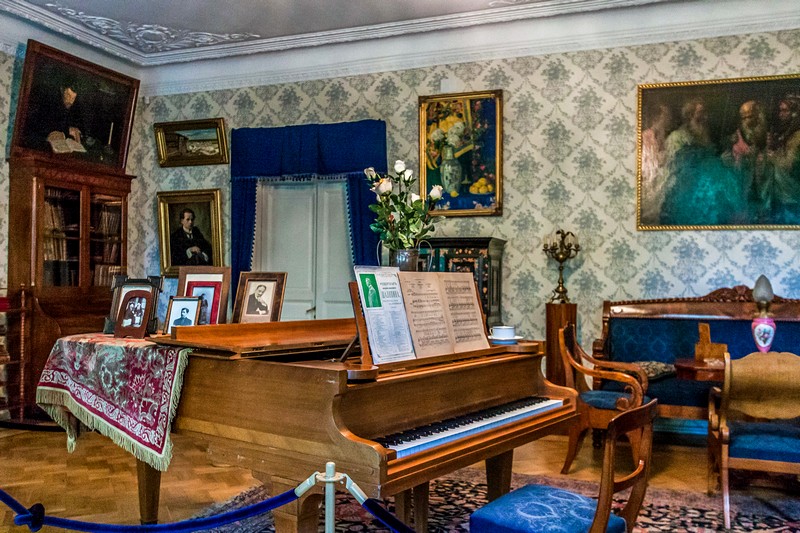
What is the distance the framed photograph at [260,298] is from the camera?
9.92 ft

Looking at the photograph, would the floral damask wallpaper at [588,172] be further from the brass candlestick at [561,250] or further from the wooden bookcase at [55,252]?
the wooden bookcase at [55,252]

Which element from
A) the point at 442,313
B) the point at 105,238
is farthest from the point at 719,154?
the point at 105,238

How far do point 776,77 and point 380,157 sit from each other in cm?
332

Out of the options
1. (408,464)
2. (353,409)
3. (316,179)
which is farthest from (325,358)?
(316,179)

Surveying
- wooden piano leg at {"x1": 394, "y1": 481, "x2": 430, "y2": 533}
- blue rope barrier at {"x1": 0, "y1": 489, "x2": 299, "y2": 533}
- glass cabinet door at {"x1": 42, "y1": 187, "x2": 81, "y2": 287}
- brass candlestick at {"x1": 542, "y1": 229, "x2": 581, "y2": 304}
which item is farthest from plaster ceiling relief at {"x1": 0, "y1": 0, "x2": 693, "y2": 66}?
blue rope barrier at {"x1": 0, "y1": 489, "x2": 299, "y2": 533}

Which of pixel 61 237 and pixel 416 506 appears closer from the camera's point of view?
pixel 416 506

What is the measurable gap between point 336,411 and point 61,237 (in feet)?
16.7

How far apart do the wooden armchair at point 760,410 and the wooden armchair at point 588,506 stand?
4.95 ft

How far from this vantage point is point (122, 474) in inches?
171

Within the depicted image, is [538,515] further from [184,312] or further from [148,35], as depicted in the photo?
[148,35]

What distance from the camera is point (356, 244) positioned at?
652 cm

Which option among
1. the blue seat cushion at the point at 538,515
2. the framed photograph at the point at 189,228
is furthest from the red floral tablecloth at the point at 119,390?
the framed photograph at the point at 189,228

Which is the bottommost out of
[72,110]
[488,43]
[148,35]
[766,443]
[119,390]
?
[766,443]

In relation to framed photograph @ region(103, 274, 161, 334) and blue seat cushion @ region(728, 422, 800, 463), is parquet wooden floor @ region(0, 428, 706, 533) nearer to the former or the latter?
framed photograph @ region(103, 274, 161, 334)
